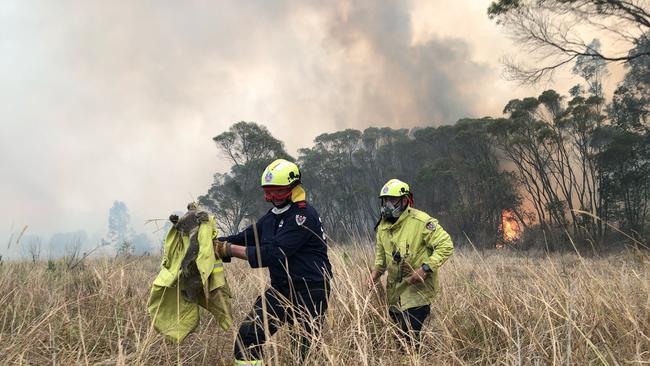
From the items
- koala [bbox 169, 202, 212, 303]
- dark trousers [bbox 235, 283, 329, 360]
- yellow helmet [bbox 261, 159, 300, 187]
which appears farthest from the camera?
yellow helmet [bbox 261, 159, 300, 187]

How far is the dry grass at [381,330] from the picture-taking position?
7.80ft

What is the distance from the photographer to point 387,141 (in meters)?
41.8

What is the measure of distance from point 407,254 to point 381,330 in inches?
51.8

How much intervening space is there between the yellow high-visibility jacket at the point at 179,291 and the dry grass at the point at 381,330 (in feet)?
0.53

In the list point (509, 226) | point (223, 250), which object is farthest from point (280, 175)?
point (509, 226)

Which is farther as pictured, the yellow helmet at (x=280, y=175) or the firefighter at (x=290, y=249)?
the yellow helmet at (x=280, y=175)


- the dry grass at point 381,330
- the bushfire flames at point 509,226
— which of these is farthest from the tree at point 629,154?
the dry grass at point 381,330

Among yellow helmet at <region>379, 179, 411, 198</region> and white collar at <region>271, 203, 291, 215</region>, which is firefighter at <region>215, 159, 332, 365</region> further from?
yellow helmet at <region>379, 179, 411, 198</region>

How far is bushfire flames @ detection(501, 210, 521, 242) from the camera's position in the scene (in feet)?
82.6

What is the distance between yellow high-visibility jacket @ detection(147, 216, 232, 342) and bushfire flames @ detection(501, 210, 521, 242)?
24.8 metres

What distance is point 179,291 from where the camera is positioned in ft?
8.91

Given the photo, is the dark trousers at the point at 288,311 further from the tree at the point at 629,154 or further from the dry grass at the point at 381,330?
the tree at the point at 629,154

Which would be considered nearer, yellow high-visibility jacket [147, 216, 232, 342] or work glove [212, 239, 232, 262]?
yellow high-visibility jacket [147, 216, 232, 342]

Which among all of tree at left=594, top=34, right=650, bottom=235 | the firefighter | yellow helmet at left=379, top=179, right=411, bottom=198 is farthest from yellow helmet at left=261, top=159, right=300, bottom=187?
tree at left=594, top=34, right=650, bottom=235
